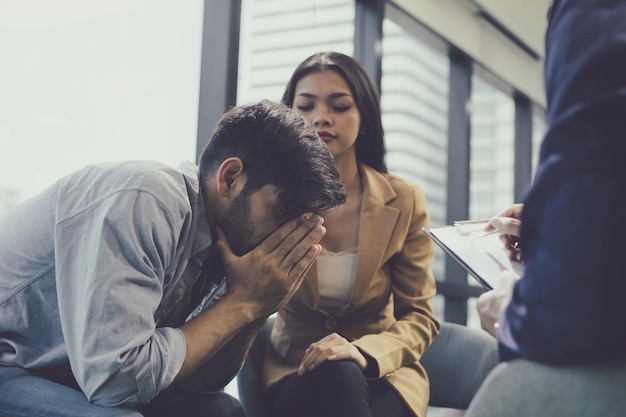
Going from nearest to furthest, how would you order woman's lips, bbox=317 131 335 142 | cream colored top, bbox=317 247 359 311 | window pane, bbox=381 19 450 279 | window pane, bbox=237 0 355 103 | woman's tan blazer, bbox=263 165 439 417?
1. woman's tan blazer, bbox=263 165 439 417
2. cream colored top, bbox=317 247 359 311
3. woman's lips, bbox=317 131 335 142
4. window pane, bbox=237 0 355 103
5. window pane, bbox=381 19 450 279

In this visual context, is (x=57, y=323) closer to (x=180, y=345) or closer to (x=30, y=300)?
(x=30, y=300)

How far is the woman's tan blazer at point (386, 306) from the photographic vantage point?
6.61ft

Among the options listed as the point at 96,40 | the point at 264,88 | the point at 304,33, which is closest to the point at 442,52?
the point at 304,33

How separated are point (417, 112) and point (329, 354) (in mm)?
3284

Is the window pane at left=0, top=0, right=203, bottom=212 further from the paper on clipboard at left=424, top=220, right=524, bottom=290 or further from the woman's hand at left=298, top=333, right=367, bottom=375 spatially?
the paper on clipboard at left=424, top=220, right=524, bottom=290

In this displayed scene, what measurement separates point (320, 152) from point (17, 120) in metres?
1.19

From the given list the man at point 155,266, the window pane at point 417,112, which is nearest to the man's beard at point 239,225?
the man at point 155,266

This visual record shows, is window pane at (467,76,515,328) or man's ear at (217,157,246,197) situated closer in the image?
man's ear at (217,157,246,197)

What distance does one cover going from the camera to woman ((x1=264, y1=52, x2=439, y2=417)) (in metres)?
1.85

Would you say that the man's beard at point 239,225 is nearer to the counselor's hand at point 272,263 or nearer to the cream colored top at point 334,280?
the counselor's hand at point 272,263

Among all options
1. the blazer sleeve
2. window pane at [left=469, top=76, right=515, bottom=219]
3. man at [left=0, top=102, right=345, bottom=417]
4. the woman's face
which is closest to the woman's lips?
the woman's face

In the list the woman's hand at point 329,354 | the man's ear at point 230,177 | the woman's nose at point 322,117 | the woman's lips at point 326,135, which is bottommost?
the woman's hand at point 329,354

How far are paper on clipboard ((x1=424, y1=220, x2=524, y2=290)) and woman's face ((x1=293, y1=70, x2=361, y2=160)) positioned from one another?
30.8 inches

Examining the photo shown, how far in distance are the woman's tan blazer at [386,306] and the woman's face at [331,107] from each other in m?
0.17
